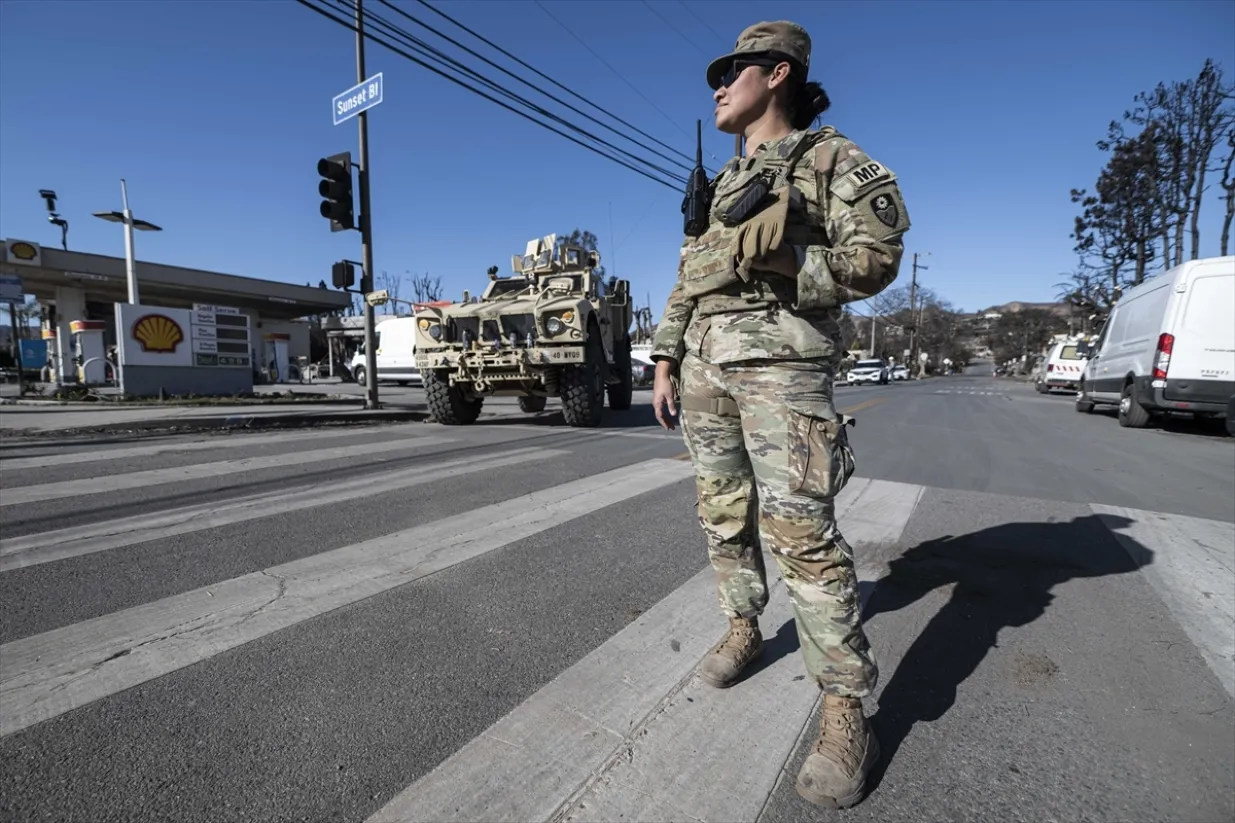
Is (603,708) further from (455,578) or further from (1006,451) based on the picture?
(1006,451)

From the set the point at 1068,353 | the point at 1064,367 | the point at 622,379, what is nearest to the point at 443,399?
the point at 622,379

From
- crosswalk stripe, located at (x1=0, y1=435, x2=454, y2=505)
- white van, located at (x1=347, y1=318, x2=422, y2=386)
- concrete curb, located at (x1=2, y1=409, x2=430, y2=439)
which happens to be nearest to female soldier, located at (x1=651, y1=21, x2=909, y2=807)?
crosswalk stripe, located at (x1=0, y1=435, x2=454, y2=505)

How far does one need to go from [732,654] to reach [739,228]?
1.27 meters

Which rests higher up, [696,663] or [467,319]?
[467,319]

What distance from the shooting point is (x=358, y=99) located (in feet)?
30.1

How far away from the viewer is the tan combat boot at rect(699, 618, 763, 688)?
179 centimetres

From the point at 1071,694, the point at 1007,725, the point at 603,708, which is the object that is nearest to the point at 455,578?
the point at 603,708

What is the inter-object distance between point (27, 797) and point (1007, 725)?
7.73 ft

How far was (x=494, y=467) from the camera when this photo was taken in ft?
16.4

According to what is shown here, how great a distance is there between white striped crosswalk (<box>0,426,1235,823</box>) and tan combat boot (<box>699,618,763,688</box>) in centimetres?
5

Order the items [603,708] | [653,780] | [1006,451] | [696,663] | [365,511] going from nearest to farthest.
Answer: [653,780], [603,708], [696,663], [365,511], [1006,451]

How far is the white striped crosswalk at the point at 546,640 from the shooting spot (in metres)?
1.37

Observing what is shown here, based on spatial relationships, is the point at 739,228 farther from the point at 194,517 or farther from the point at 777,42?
the point at 194,517

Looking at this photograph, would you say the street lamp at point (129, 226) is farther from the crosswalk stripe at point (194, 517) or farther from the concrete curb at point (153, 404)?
the crosswalk stripe at point (194, 517)
